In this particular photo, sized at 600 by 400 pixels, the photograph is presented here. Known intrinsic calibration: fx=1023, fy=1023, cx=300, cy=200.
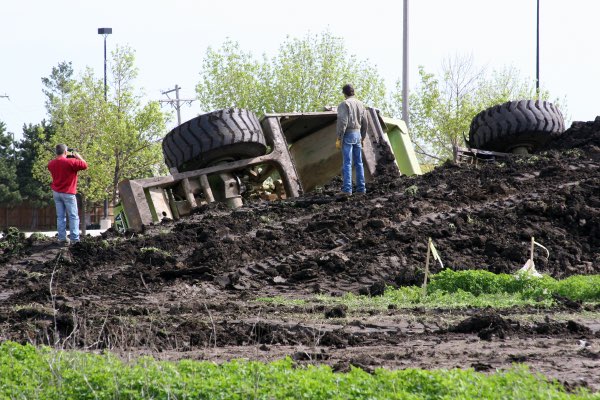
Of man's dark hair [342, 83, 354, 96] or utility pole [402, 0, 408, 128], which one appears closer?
man's dark hair [342, 83, 354, 96]

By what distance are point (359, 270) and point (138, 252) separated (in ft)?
9.65

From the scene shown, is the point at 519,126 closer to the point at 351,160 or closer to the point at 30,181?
the point at 351,160

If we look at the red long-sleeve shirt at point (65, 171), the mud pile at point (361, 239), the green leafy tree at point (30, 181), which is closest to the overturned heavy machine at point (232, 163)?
the red long-sleeve shirt at point (65, 171)

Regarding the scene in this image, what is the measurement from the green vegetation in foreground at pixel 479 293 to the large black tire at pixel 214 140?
5240mm

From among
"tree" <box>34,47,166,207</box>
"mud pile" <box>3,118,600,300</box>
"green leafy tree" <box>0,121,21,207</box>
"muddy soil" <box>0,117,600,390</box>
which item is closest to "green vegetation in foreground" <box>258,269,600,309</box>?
"muddy soil" <box>0,117,600,390</box>

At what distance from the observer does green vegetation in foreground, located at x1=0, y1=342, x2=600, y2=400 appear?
18.1 feet

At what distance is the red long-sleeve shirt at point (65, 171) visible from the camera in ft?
52.3

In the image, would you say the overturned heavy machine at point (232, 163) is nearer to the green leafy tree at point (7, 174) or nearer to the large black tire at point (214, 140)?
the large black tire at point (214, 140)

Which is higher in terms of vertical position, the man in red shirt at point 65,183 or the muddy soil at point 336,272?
the man in red shirt at point 65,183

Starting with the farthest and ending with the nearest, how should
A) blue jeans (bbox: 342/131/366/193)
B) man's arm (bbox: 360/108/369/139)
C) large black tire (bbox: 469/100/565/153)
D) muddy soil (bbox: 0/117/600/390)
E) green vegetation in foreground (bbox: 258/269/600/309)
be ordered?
large black tire (bbox: 469/100/565/153) < man's arm (bbox: 360/108/369/139) < blue jeans (bbox: 342/131/366/193) < green vegetation in foreground (bbox: 258/269/600/309) < muddy soil (bbox: 0/117/600/390)

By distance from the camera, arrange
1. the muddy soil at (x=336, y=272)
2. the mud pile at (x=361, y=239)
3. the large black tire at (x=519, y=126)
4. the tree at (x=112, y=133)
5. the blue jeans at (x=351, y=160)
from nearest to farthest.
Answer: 1. the muddy soil at (x=336, y=272)
2. the mud pile at (x=361, y=239)
3. the blue jeans at (x=351, y=160)
4. the large black tire at (x=519, y=126)
5. the tree at (x=112, y=133)

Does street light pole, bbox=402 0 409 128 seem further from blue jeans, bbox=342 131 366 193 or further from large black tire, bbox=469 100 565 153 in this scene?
blue jeans, bbox=342 131 366 193

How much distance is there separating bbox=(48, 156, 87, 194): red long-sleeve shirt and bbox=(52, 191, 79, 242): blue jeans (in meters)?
0.10

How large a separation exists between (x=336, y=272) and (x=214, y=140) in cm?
437
